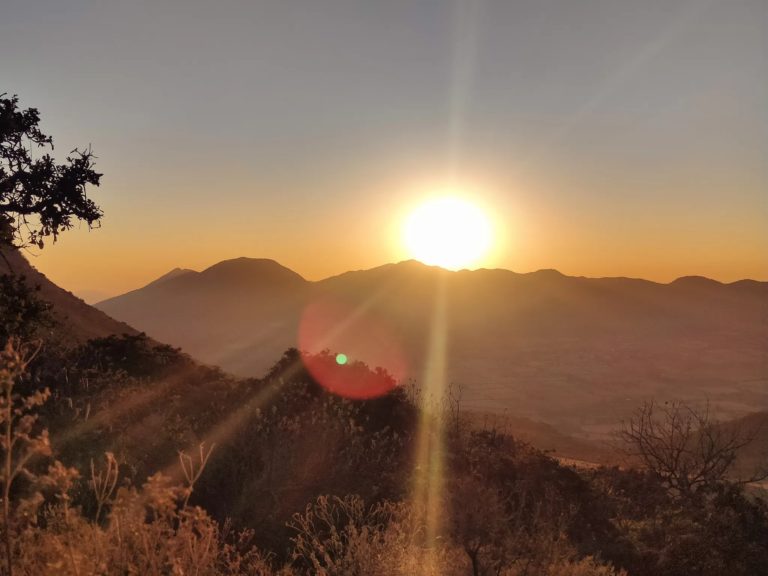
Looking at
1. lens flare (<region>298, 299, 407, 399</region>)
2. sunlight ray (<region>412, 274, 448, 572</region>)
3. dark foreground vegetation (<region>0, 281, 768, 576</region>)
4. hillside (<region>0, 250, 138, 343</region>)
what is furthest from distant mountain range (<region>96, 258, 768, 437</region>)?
hillside (<region>0, 250, 138, 343</region>)

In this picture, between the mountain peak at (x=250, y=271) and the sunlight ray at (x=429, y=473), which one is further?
the mountain peak at (x=250, y=271)

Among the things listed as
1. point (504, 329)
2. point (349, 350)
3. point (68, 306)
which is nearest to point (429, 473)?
point (68, 306)

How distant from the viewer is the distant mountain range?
54.6m

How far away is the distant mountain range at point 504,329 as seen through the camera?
54594 millimetres

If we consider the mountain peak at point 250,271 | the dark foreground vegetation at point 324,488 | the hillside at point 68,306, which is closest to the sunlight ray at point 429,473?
the dark foreground vegetation at point 324,488

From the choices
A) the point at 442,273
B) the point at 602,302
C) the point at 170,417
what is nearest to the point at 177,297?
the point at 442,273

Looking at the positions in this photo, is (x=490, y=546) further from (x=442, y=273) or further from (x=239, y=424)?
(x=442, y=273)

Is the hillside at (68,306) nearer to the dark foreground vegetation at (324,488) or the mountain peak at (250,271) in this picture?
the dark foreground vegetation at (324,488)

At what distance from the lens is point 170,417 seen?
384 inches

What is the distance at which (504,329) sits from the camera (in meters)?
105

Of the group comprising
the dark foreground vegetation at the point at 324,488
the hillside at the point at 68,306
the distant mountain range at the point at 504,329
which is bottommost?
the dark foreground vegetation at the point at 324,488

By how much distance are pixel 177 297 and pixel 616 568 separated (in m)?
157

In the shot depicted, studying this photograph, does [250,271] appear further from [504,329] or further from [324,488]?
[324,488]

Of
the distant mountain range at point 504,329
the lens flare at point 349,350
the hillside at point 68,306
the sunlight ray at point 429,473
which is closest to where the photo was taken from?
the sunlight ray at point 429,473
